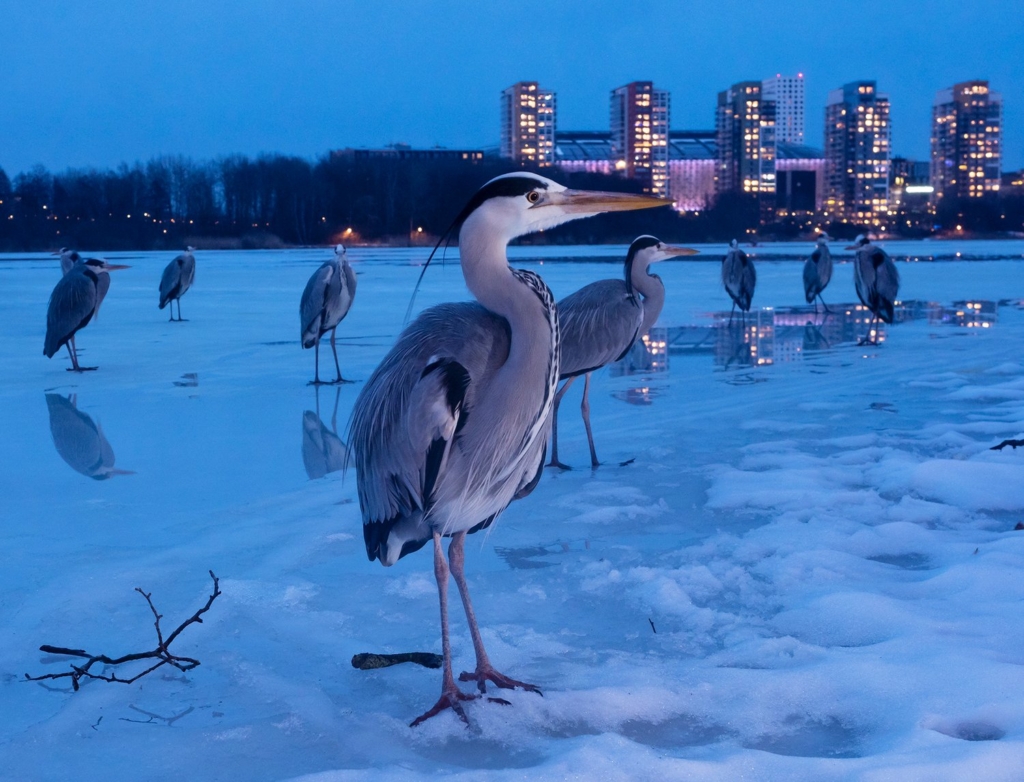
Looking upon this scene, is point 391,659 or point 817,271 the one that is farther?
point 817,271

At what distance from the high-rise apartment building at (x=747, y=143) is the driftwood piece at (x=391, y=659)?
143 meters

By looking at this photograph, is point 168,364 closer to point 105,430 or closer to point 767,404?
point 105,430

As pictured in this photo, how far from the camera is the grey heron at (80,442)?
5.87 metres

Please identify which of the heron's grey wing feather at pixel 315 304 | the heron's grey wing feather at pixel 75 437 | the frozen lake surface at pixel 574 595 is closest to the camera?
the frozen lake surface at pixel 574 595

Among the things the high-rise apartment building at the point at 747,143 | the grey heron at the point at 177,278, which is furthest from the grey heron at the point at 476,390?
the high-rise apartment building at the point at 747,143

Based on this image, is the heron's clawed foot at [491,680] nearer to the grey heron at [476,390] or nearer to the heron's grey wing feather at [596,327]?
the grey heron at [476,390]

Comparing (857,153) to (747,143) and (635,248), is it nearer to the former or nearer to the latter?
(747,143)

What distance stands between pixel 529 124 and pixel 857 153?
5110 cm

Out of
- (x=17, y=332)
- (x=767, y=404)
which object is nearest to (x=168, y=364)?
(x=17, y=332)

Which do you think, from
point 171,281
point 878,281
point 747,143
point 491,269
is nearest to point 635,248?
point 491,269

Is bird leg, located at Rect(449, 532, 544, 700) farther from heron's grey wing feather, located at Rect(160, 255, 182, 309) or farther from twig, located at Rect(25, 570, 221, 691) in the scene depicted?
heron's grey wing feather, located at Rect(160, 255, 182, 309)

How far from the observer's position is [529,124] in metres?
138

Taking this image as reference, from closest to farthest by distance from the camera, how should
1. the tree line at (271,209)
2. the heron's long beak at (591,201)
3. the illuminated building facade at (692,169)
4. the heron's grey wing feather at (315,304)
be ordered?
the heron's long beak at (591,201) < the heron's grey wing feather at (315,304) < the tree line at (271,209) < the illuminated building facade at (692,169)

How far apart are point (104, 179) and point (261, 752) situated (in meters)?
84.3
